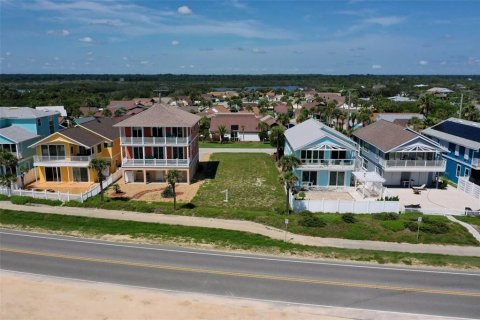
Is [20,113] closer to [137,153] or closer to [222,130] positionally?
[137,153]

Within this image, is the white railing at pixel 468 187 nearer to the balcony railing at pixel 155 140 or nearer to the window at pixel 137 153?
the balcony railing at pixel 155 140

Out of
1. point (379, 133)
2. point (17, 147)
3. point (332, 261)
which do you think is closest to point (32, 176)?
point (17, 147)

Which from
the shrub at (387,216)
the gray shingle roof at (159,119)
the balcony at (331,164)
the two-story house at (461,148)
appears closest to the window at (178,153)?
the gray shingle roof at (159,119)

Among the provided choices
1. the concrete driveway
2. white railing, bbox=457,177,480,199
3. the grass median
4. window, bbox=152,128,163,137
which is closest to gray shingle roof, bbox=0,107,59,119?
window, bbox=152,128,163,137

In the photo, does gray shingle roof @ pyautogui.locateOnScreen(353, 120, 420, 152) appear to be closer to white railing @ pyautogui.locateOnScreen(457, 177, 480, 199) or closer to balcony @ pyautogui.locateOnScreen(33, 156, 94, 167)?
white railing @ pyautogui.locateOnScreen(457, 177, 480, 199)

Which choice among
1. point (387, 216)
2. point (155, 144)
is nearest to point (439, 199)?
point (387, 216)
